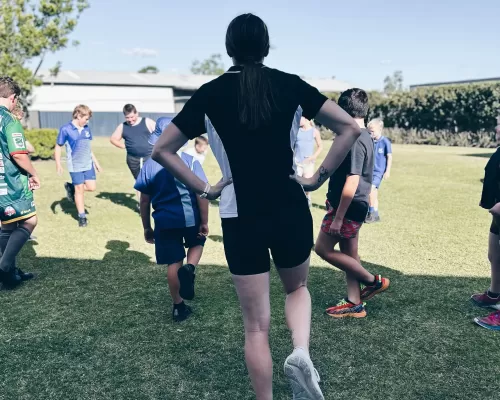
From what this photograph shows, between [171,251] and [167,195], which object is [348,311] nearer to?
[171,251]

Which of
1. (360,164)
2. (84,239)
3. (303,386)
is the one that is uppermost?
(360,164)

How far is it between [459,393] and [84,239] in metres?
5.73

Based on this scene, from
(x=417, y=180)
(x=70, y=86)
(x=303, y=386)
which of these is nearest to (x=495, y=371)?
(x=303, y=386)

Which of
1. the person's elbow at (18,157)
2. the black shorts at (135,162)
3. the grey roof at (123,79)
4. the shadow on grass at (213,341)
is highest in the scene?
the grey roof at (123,79)

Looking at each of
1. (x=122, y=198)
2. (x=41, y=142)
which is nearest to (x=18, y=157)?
(x=122, y=198)

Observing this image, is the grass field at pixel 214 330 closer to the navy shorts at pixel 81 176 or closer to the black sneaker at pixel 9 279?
the black sneaker at pixel 9 279

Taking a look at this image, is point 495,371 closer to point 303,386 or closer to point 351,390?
point 351,390

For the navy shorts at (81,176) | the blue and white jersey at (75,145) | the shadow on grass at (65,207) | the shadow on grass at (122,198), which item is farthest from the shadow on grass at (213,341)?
the shadow on grass at (122,198)

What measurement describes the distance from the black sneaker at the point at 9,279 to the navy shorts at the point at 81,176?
120 inches

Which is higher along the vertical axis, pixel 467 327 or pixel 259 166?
pixel 259 166

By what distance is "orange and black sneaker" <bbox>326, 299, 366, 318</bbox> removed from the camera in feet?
13.6

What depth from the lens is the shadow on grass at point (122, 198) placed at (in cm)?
1002

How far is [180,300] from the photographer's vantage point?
4191mm

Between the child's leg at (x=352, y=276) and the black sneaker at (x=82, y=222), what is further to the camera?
the black sneaker at (x=82, y=222)
